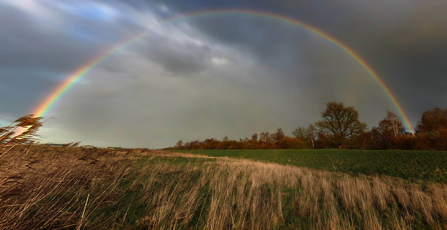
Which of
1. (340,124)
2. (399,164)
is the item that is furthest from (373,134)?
(399,164)

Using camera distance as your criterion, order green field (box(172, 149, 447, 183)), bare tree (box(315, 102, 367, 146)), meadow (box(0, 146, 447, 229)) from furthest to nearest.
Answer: bare tree (box(315, 102, 367, 146)) → green field (box(172, 149, 447, 183)) → meadow (box(0, 146, 447, 229))

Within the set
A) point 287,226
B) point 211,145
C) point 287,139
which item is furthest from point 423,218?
point 211,145

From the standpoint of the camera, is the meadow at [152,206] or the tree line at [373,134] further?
the tree line at [373,134]

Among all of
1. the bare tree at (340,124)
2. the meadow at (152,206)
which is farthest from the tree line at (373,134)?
the meadow at (152,206)

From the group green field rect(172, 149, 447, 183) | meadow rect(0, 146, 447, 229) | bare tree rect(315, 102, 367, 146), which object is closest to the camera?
meadow rect(0, 146, 447, 229)

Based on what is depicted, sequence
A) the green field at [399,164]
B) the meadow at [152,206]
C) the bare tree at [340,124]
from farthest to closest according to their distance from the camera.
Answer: the bare tree at [340,124]
the green field at [399,164]
the meadow at [152,206]

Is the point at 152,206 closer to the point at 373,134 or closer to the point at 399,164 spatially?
the point at 399,164

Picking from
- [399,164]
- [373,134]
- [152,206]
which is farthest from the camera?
[373,134]

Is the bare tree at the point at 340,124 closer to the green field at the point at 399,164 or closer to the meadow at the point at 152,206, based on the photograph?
the green field at the point at 399,164

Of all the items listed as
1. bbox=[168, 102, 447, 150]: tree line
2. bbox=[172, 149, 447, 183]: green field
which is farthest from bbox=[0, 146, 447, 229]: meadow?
bbox=[168, 102, 447, 150]: tree line

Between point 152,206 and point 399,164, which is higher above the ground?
point 152,206

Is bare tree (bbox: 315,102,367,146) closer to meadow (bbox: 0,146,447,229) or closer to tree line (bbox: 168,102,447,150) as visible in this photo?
tree line (bbox: 168,102,447,150)

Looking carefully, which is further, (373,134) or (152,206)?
(373,134)

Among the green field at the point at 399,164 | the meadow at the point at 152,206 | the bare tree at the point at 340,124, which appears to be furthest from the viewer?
the bare tree at the point at 340,124
